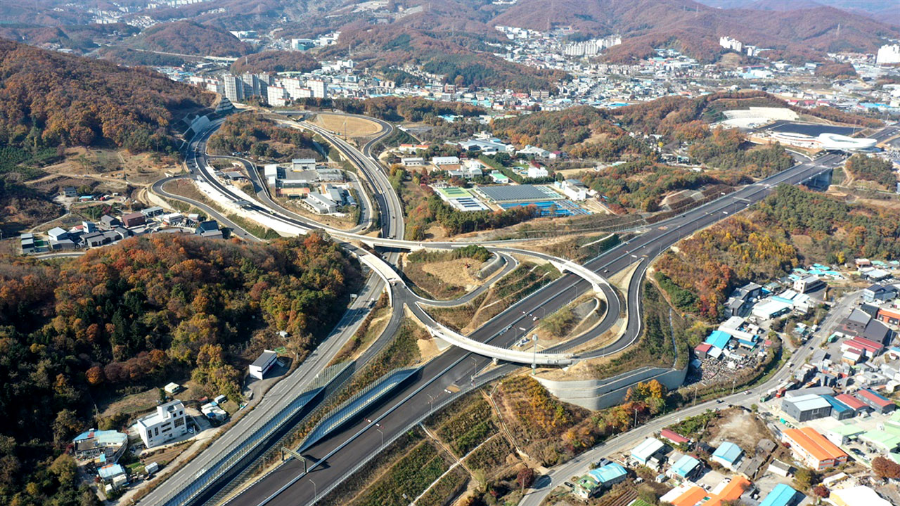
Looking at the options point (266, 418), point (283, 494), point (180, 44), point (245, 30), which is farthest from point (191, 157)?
point (245, 30)

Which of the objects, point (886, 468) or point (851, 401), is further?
point (851, 401)

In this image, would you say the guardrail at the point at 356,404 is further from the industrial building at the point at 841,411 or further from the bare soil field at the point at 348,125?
the bare soil field at the point at 348,125

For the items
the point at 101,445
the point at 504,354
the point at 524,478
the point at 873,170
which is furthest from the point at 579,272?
the point at 873,170

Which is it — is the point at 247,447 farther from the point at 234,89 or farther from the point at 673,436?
the point at 234,89

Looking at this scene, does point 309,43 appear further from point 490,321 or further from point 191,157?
point 490,321

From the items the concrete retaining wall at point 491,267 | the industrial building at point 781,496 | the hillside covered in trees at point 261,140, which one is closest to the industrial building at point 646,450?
the industrial building at point 781,496
